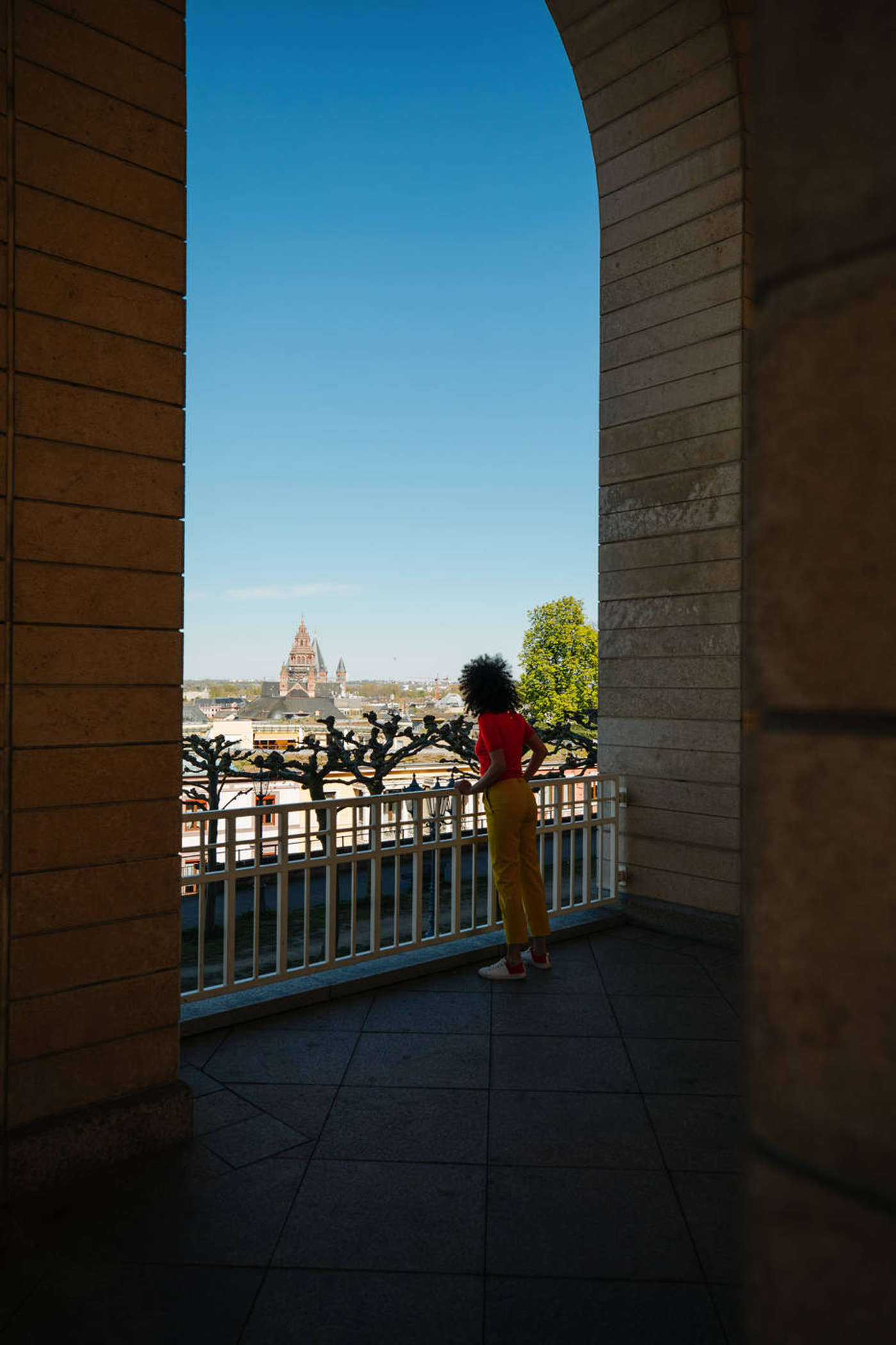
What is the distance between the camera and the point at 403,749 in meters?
10.6

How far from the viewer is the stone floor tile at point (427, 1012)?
14.7ft

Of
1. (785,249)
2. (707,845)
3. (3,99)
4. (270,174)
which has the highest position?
(270,174)

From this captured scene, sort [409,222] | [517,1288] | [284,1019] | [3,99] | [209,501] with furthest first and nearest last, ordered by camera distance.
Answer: [209,501]
[409,222]
[284,1019]
[3,99]
[517,1288]

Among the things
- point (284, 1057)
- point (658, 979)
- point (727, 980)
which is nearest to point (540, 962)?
point (658, 979)

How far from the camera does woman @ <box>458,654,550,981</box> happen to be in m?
5.17

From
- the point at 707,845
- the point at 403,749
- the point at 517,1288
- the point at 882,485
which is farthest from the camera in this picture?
the point at 403,749

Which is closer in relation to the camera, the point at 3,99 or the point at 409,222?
the point at 3,99

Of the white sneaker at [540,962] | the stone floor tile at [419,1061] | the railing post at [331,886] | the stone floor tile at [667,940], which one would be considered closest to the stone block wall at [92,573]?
the stone floor tile at [419,1061]

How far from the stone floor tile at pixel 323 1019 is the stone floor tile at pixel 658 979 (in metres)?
1.45

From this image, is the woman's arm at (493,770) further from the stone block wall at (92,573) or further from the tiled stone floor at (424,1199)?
the stone block wall at (92,573)

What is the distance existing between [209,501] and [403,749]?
351 feet

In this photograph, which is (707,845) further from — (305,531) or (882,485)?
(305,531)

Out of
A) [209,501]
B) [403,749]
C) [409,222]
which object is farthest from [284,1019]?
[209,501]

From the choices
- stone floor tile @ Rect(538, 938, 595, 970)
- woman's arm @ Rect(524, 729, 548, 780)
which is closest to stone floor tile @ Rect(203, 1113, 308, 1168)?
stone floor tile @ Rect(538, 938, 595, 970)
